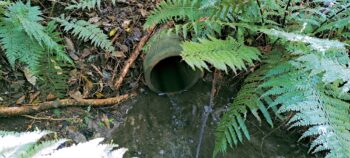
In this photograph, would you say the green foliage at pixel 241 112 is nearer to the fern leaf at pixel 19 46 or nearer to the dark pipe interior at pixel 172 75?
the dark pipe interior at pixel 172 75

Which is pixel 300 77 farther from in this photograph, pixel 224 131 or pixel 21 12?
pixel 21 12

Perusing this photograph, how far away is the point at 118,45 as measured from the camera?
2.98m

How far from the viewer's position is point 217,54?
241 cm

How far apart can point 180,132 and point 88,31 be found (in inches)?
35.9

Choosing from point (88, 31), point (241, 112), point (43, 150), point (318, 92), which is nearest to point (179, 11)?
point (88, 31)

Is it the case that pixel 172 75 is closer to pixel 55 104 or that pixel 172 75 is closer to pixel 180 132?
pixel 180 132

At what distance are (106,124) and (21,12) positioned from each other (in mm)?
887

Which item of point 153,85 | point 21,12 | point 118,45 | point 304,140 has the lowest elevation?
point 304,140

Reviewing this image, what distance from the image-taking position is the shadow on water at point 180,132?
2.68 meters

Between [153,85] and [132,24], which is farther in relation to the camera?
[132,24]

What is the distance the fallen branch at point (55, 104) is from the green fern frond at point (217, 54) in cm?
71

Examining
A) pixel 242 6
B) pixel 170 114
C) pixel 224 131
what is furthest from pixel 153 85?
pixel 242 6

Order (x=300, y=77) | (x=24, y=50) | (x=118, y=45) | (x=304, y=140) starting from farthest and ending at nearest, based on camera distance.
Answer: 1. (x=118, y=45)
2. (x=304, y=140)
3. (x=24, y=50)
4. (x=300, y=77)

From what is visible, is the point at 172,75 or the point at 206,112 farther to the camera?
the point at 172,75
